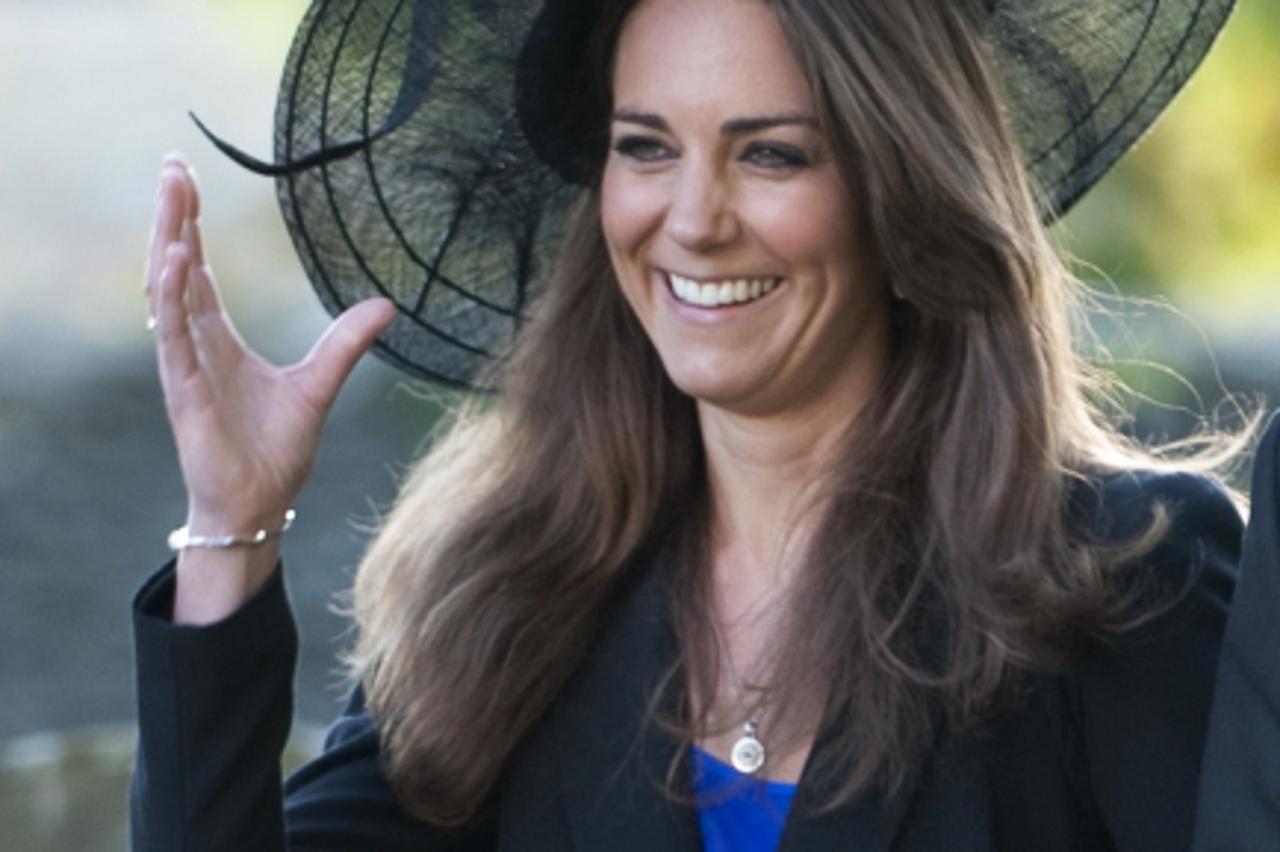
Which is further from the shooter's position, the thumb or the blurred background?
the blurred background

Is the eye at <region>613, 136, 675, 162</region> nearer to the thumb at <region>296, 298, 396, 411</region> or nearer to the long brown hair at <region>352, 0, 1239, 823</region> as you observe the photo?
the long brown hair at <region>352, 0, 1239, 823</region>

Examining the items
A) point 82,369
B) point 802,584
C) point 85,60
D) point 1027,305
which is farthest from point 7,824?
point 85,60

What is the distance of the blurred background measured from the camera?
5.48 meters

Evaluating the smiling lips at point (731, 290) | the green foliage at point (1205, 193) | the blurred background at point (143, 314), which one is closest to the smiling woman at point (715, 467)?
the smiling lips at point (731, 290)

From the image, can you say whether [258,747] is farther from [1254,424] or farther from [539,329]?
[1254,424]

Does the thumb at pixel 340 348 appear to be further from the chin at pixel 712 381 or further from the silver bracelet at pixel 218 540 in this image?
the chin at pixel 712 381

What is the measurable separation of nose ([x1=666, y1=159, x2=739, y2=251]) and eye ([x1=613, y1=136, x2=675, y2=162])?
50 millimetres

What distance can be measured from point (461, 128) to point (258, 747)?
800mm

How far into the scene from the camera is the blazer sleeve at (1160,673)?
3.08m

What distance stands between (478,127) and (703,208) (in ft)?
1.37

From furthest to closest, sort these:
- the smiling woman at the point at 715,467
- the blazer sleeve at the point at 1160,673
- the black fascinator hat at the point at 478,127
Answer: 1. the black fascinator hat at the point at 478,127
2. the smiling woman at the point at 715,467
3. the blazer sleeve at the point at 1160,673

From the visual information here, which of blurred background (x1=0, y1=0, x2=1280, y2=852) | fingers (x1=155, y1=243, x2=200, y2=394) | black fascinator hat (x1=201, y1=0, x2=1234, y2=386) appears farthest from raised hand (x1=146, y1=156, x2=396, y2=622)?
blurred background (x1=0, y1=0, x2=1280, y2=852)

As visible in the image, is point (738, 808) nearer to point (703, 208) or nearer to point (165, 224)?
point (703, 208)

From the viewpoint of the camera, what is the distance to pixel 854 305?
11.1 ft
